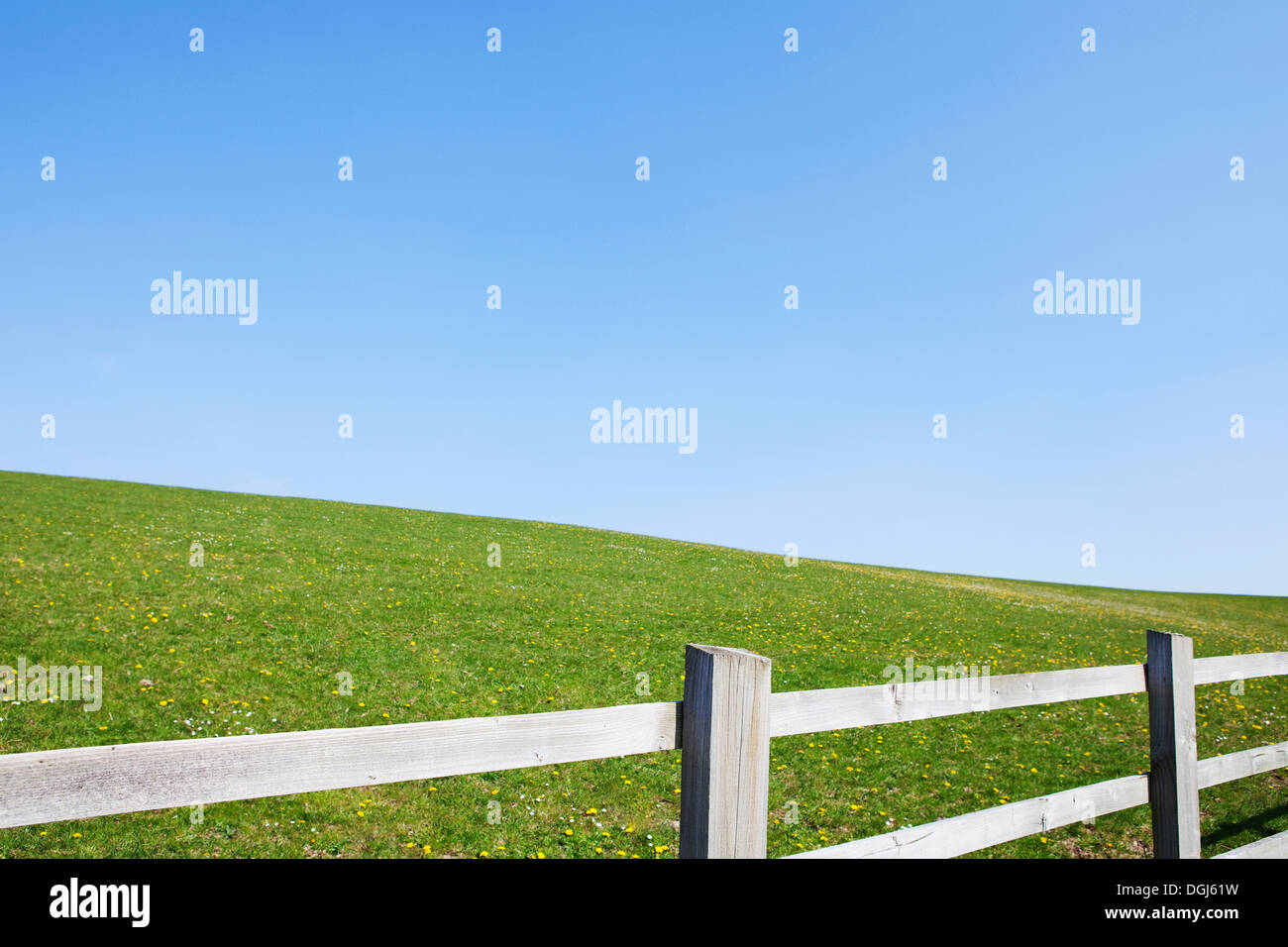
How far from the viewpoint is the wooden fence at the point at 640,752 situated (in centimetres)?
225

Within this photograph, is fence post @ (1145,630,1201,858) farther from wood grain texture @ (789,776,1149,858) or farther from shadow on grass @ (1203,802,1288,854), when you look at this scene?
shadow on grass @ (1203,802,1288,854)

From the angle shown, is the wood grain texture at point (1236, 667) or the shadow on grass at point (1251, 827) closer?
the wood grain texture at point (1236, 667)

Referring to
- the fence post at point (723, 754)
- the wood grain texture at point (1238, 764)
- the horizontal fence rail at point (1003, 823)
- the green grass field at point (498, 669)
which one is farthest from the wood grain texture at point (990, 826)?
the green grass field at point (498, 669)

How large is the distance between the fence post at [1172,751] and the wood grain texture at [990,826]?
0.22 meters

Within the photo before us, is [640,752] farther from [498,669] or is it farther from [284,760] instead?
[498,669]

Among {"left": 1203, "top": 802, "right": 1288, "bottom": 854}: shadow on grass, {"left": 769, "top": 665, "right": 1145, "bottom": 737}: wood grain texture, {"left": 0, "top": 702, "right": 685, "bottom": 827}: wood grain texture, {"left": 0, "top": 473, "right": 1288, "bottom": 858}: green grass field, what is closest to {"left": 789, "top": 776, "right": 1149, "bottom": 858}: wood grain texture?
{"left": 769, "top": 665, "right": 1145, "bottom": 737}: wood grain texture

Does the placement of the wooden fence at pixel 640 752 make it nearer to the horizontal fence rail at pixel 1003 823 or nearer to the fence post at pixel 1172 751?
the horizontal fence rail at pixel 1003 823

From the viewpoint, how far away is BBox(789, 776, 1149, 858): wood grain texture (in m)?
3.68

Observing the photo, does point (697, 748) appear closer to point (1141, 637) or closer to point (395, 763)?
point (395, 763)

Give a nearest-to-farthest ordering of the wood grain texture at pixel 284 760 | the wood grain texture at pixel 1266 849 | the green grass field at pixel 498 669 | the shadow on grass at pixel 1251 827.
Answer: the wood grain texture at pixel 284 760
the wood grain texture at pixel 1266 849
the green grass field at pixel 498 669
the shadow on grass at pixel 1251 827

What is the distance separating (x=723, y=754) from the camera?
124 inches
